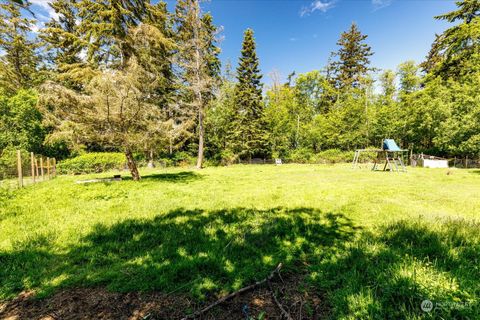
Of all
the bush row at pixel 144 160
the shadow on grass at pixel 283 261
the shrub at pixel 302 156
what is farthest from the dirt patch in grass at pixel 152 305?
the shrub at pixel 302 156

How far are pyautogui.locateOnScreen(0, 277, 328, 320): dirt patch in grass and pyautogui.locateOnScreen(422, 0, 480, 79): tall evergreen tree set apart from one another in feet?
116

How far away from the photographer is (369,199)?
6992 mm

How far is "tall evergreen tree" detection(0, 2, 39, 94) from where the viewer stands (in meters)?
24.1

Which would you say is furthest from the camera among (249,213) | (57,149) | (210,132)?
(210,132)

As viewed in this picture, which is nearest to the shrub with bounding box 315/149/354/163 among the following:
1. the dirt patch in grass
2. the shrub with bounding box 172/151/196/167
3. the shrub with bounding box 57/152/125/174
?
the shrub with bounding box 172/151/196/167

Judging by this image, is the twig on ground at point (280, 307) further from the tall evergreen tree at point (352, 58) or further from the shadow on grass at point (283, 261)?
the tall evergreen tree at point (352, 58)

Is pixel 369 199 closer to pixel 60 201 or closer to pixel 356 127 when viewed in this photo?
pixel 60 201

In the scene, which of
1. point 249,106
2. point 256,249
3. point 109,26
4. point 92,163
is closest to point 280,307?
point 256,249

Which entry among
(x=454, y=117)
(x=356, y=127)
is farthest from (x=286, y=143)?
(x=454, y=117)

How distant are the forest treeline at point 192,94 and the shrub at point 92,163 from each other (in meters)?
3.41

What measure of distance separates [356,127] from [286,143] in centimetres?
1124

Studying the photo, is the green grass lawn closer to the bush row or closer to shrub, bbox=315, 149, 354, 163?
the bush row

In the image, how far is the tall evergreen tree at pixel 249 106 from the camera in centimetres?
3278

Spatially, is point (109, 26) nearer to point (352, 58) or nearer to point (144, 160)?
point (144, 160)
